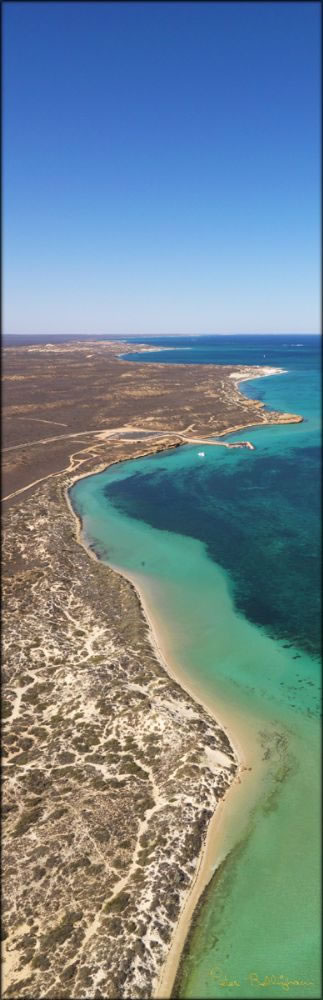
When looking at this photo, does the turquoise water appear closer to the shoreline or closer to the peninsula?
the shoreline

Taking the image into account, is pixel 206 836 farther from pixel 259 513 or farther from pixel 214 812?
pixel 259 513

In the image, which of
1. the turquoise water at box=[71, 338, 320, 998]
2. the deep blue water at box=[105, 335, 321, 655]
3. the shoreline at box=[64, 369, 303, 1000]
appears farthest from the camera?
the deep blue water at box=[105, 335, 321, 655]

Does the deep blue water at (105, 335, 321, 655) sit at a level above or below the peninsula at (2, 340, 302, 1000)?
above

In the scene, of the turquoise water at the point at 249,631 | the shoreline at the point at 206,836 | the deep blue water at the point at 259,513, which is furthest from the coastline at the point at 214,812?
the deep blue water at the point at 259,513

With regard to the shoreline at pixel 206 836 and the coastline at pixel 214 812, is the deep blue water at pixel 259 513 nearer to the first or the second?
the shoreline at pixel 206 836

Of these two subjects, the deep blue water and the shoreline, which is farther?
the deep blue water

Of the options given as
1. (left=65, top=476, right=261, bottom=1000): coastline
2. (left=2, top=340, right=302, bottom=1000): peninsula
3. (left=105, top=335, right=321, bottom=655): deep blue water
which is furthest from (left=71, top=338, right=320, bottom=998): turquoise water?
(left=2, top=340, right=302, bottom=1000): peninsula

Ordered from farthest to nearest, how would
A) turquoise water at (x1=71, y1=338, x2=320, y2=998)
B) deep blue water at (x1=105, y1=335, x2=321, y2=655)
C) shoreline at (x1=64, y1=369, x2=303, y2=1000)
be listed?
deep blue water at (x1=105, y1=335, x2=321, y2=655)
turquoise water at (x1=71, y1=338, x2=320, y2=998)
shoreline at (x1=64, y1=369, x2=303, y2=1000)

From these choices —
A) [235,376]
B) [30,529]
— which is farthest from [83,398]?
[30,529]
